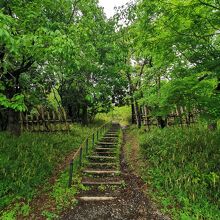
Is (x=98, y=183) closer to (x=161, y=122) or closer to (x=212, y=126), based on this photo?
A: (x=212, y=126)

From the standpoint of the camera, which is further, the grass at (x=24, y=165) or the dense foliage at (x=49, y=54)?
the grass at (x=24, y=165)

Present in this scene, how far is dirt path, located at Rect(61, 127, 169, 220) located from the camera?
18.5 ft

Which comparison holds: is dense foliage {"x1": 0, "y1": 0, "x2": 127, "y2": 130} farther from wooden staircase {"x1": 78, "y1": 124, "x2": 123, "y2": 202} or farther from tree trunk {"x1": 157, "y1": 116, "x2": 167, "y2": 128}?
tree trunk {"x1": 157, "y1": 116, "x2": 167, "y2": 128}

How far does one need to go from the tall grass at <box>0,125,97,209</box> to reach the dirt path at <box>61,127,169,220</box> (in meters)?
1.81

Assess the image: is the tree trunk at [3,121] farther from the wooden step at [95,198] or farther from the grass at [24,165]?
the wooden step at [95,198]

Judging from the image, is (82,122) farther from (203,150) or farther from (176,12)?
(176,12)

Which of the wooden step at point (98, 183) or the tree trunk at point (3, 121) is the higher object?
the tree trunk at point (3, 121)

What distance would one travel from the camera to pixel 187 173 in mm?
7320

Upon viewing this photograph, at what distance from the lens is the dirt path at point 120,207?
5633 mm

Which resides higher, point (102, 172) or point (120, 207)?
point (102, 172)

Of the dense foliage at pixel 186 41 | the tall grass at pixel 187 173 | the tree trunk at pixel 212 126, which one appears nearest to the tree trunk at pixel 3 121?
the tall grass at pixel 187 173

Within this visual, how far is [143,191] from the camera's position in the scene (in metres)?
7.06

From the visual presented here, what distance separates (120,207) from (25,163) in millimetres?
3990

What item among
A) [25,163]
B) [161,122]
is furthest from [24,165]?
[161,122]
